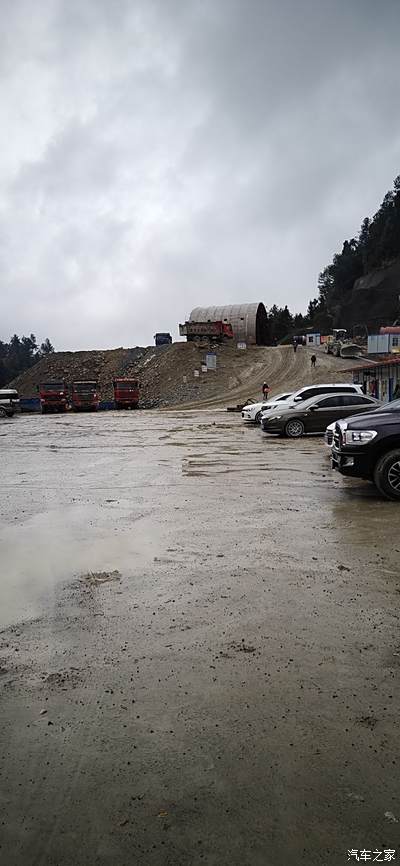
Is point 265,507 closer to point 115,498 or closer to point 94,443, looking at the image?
point 115,498

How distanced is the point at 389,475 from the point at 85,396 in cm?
3794

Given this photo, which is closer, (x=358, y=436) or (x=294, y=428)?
(x=358, y=436)

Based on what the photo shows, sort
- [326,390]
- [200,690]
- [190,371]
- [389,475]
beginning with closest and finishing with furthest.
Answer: [200,690] → [389,475] → [326,390] → [190,371]

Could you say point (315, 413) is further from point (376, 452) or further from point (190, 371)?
point (190, 371)

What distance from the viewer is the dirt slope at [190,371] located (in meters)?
45.7

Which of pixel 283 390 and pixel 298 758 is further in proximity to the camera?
pixel 283 390

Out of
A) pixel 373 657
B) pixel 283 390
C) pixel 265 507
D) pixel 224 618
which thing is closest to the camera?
pixel 373 657

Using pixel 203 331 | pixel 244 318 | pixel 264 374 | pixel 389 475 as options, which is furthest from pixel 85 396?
pixel 389 475

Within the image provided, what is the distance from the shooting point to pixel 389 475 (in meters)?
8.29

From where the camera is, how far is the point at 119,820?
2301 millimetres

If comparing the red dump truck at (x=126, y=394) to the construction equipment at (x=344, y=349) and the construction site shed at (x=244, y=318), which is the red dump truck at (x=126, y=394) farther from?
the construction site shed at (x=244, y=318)

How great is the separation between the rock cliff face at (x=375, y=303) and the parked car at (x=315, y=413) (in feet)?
282

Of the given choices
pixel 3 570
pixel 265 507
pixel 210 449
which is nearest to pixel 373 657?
pixel 3 570

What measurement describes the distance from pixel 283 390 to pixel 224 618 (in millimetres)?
39666
